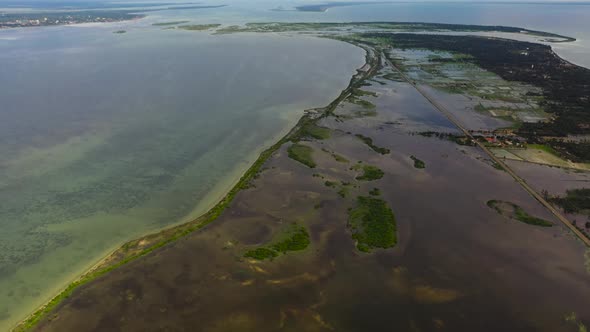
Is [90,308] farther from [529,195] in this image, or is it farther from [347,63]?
[347,63]

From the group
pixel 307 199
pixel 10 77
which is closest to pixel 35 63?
pixel 10 77

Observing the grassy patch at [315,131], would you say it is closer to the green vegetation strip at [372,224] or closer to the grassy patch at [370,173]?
the grassy patch at [370,173]

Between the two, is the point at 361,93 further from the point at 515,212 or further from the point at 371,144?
the point at 515,212

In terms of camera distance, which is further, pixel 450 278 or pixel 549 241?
pixel 549 241

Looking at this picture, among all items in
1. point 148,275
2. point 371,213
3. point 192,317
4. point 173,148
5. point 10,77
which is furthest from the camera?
point 10,77

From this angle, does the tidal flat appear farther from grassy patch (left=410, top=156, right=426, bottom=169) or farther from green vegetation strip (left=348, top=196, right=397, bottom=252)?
grassy patch (left=410, top=156, right=426, bottom=169)

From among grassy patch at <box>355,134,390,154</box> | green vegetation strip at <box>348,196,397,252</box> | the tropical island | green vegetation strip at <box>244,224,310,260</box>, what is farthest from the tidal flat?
green vegetation strip at <box>348,196,397,252</box>
